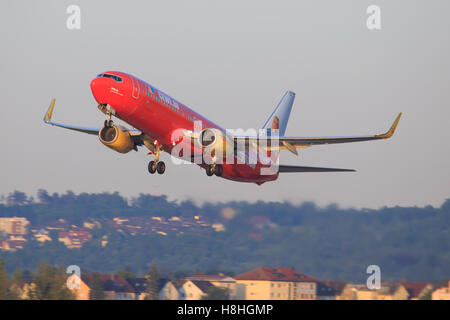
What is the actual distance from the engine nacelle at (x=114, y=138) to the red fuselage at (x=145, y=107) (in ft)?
9.60

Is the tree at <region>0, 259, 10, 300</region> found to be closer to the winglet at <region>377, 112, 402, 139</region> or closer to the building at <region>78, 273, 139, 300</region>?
the building at <region>78, 273, 139, 300</region>

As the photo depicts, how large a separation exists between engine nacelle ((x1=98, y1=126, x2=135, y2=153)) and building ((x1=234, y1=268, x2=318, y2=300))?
1186 cm

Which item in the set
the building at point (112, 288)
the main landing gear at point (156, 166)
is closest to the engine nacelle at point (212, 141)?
the main landing gear at point (156, 166)

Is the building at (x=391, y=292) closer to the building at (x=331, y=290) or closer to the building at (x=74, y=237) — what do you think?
the building at (x=331, y=290)

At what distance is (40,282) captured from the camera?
52.3 meters

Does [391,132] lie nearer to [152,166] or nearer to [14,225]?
[152,166]

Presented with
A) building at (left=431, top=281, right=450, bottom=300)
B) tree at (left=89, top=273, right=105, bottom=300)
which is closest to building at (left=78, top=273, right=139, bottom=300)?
tree at (left=89, top=273, right=105, bottom=300)

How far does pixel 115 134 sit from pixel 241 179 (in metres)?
10.7

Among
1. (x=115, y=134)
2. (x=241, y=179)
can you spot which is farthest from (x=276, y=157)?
(x=115, y=134)

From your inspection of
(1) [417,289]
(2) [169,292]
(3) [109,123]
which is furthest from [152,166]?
(1) [417,289]

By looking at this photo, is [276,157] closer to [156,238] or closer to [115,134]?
[156,238]

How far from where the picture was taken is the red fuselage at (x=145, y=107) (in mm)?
44906

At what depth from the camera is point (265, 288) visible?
4838cm
